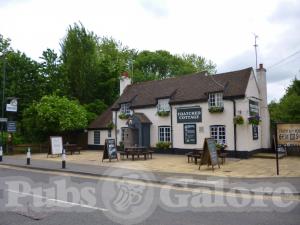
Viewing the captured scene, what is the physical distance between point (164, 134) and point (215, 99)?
214 inches

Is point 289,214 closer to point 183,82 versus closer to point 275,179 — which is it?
point 275,179

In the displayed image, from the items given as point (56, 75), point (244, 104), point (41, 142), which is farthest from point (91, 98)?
point (244, 104)

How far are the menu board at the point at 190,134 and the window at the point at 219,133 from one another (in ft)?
4.62

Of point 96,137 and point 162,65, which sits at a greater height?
point 162,65

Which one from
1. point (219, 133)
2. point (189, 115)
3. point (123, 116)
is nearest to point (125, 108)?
point (123, 116)

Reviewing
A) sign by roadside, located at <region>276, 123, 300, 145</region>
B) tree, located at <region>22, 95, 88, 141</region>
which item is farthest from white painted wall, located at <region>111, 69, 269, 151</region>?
tree, located at <region>22, 95, 88, 141</region>

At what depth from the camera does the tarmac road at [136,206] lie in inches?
290

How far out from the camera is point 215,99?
2442 cm

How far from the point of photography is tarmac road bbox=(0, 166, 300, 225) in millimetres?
7359

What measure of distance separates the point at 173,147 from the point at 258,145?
638cm

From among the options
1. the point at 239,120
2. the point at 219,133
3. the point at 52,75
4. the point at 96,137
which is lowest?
the point at 96,137

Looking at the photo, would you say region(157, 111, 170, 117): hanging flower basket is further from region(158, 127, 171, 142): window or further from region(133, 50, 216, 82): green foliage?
region(133, 50, 216, 82): green foliage

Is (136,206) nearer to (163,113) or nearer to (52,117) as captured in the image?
(163,113)

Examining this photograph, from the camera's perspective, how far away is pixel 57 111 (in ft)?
96.9
